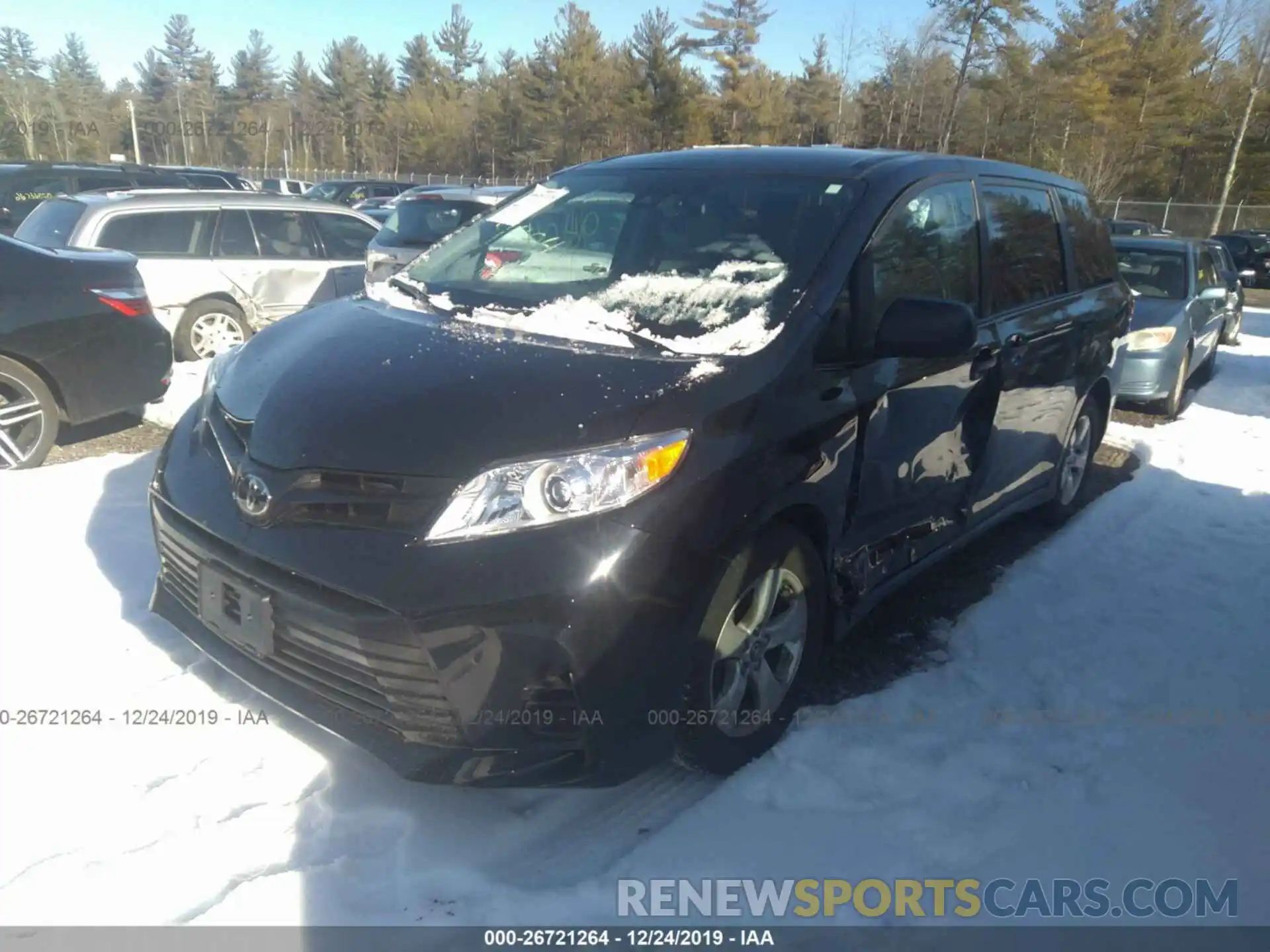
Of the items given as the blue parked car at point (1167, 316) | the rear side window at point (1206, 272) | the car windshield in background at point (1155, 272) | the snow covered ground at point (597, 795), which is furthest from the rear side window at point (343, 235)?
the rear side window at point (1206, 272)

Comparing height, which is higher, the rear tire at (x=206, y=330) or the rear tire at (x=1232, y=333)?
the rear tire at (x=206, y=330)

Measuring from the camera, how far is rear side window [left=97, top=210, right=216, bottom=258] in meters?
7.99

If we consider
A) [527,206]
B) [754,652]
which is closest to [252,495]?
[754,652]

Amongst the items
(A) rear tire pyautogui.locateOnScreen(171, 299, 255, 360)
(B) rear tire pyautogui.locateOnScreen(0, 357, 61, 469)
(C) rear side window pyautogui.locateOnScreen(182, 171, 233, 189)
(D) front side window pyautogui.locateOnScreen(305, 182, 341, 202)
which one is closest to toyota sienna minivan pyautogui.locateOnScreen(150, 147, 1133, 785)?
(B) rear tire pyautogui.locateOnScreen(0, 357, 61, 469)

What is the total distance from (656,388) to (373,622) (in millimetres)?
946

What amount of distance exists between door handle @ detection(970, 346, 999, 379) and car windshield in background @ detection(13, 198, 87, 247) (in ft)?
24.6

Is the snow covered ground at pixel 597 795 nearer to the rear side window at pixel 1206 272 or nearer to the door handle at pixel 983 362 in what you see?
the door handle at pixel 983 362

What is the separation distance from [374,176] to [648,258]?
70.3 meters

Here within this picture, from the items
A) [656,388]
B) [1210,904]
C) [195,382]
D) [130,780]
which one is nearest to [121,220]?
[195,382]

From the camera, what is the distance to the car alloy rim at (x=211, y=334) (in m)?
8.33

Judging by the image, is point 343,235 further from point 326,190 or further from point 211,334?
point 326,190

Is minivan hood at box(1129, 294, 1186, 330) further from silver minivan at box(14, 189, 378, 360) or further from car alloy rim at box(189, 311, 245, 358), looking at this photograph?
car alloy rim at box(189, 311, 245, 358)

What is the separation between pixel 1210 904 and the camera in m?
2.52

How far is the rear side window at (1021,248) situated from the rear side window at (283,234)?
277 inches
